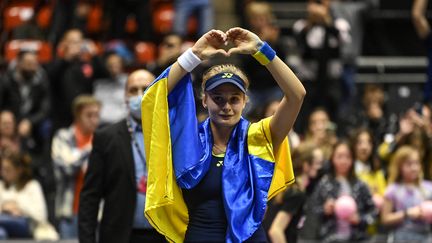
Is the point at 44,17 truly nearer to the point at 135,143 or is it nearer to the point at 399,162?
the point at 399,162

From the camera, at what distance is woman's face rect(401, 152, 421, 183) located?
1105 cm

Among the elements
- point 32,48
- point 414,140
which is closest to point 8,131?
point 32,48

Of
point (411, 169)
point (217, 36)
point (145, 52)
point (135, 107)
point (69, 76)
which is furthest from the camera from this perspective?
point (145, 52)

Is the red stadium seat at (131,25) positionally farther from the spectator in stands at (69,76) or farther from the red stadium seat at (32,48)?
the spectator in stands at (69,76)

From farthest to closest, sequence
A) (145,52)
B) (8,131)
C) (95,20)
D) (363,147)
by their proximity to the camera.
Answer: (95,20) < (145,52) < (8,131) < (363,147)

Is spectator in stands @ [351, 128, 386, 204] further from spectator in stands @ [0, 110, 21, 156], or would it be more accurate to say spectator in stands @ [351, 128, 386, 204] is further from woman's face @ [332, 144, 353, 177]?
spectator in stands @ [0, 110, 21, 156]

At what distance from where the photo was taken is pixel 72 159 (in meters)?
11.4

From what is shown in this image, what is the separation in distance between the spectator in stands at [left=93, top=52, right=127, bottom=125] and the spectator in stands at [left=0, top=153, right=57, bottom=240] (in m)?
2.21

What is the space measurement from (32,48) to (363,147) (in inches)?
213

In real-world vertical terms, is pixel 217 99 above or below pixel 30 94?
above

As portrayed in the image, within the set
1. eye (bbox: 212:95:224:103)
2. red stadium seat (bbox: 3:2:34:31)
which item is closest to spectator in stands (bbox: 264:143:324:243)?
eye (bbox: 212:95:224:103)

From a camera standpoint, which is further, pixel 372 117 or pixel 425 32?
pixel 372 117

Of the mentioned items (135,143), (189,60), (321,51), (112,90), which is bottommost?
(112,90)

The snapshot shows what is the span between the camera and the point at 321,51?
1423 cm
